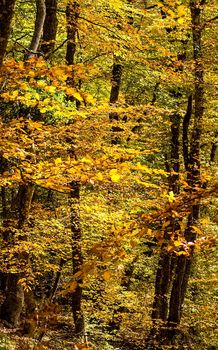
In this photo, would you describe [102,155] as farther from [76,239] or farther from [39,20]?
[76,239]

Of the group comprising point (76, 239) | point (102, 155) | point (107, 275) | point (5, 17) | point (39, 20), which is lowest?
point (76, 239)

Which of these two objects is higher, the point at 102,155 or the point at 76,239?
the point at 102,155

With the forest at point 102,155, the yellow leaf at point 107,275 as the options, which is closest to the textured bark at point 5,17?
the yellow leaf at point 107,275

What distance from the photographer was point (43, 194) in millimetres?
22266

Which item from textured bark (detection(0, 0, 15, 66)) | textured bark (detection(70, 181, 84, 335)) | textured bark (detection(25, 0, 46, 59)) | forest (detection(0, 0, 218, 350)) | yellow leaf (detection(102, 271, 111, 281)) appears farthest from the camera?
textured bark (detection(70, 181, 84, 335))

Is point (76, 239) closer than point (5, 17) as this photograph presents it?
No

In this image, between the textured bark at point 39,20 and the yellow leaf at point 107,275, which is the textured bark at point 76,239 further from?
the yellow leaf at point 107,275

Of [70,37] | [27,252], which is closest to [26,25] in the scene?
[70,37]

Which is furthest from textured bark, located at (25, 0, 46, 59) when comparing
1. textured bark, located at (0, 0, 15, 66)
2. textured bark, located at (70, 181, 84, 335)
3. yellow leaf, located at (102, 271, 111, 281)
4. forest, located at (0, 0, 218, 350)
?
textured bark, located at (70, 181, 84, 335)

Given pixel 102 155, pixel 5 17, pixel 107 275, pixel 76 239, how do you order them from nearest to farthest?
pixel 107 275, pixel 5 17, pixel 102 155, pixel 76 239

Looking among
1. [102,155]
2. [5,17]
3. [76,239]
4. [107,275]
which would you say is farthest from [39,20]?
[76,239]

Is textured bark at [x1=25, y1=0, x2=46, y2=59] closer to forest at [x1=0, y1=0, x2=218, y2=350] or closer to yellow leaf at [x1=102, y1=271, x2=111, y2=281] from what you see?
forest at [x1=0, y1=0, x2=218, y2=350]

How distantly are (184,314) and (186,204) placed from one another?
1581cm

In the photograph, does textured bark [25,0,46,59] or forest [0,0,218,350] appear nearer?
textured bark [25,0,46,59]
